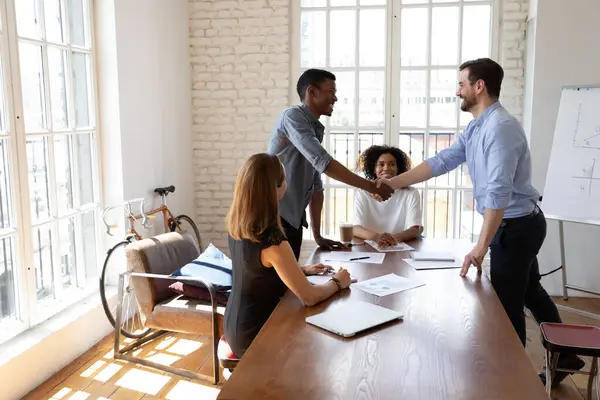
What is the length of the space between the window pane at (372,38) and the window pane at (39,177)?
9.00ft

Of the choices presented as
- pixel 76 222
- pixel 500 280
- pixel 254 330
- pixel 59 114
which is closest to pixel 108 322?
pixel 76 222

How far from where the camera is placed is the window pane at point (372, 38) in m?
4.87

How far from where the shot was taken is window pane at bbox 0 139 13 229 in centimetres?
298

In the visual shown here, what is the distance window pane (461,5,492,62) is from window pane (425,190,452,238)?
1.23 metres

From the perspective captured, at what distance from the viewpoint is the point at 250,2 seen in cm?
490

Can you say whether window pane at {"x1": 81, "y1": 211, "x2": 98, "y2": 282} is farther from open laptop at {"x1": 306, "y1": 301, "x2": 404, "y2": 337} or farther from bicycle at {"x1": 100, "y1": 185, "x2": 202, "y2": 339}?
open laptop at {"x1": 306, "y1": 301, "x2": 404, "y2": 337}

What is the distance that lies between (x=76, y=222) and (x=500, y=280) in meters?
2.60

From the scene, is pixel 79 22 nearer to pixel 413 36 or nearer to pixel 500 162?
pixel 413 36

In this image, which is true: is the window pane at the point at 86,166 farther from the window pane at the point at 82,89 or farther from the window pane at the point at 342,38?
the window pane at the point at 342,38

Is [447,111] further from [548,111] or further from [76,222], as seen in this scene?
[76,222]

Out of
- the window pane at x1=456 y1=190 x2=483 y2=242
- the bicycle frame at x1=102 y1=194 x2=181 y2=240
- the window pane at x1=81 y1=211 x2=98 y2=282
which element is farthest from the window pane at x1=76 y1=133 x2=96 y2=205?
the window pane at x1=456 y1=190 x2=483 y2=242

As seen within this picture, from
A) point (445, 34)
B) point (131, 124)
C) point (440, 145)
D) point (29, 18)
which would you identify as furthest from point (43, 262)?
point (445, 34)

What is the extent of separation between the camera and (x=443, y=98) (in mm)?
4891

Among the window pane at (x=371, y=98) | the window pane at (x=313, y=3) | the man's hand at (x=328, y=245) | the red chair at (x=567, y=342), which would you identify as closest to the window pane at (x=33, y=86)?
the man's hand at (x=328, y=245)
